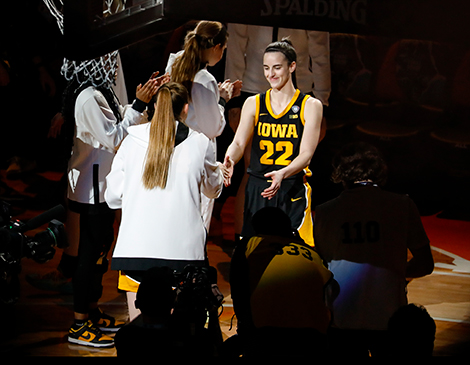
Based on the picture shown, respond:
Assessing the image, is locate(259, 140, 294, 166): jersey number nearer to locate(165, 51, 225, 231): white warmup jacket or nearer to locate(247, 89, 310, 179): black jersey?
locate(247, 89, 310, 179): black jersey

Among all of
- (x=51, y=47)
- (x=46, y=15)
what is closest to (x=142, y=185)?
(x=46, y=15)

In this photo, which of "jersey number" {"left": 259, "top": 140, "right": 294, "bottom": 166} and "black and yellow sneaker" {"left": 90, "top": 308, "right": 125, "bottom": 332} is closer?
"black and yellow sneaker" {"left": 90, "top": 308, "right": 125, "bottom": 332}

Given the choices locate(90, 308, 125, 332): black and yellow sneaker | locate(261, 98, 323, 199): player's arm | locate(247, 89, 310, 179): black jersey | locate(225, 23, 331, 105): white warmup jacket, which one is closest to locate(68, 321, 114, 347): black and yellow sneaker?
locate(90, 308, 125, 332): black and yellow sneaker

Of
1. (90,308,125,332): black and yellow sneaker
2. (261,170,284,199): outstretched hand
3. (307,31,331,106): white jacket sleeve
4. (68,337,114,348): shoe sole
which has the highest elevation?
(307,31,331,106): white jacket sleeve

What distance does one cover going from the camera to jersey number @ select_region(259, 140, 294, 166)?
4176mm

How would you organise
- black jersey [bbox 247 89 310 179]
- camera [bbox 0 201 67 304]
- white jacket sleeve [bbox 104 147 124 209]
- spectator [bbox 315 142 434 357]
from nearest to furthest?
camera [bbox 0 201 67 304] → spectator [bbox 315 142 434 357] → white jacket sleeve [bbox 104 147 124 209] → black jersey [bbox 247 89 310 179]

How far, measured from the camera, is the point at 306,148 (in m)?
4.09

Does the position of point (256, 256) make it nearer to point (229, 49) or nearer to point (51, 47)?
point (229, 49)

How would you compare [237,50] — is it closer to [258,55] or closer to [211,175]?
[258,55]

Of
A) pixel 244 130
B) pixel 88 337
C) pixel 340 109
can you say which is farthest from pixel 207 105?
pixel 340 109

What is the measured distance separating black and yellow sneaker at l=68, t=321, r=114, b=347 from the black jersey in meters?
1.36

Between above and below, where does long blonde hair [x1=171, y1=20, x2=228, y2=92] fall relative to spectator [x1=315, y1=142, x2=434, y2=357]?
above

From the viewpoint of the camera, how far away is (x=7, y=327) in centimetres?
362

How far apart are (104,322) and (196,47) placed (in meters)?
1.86
